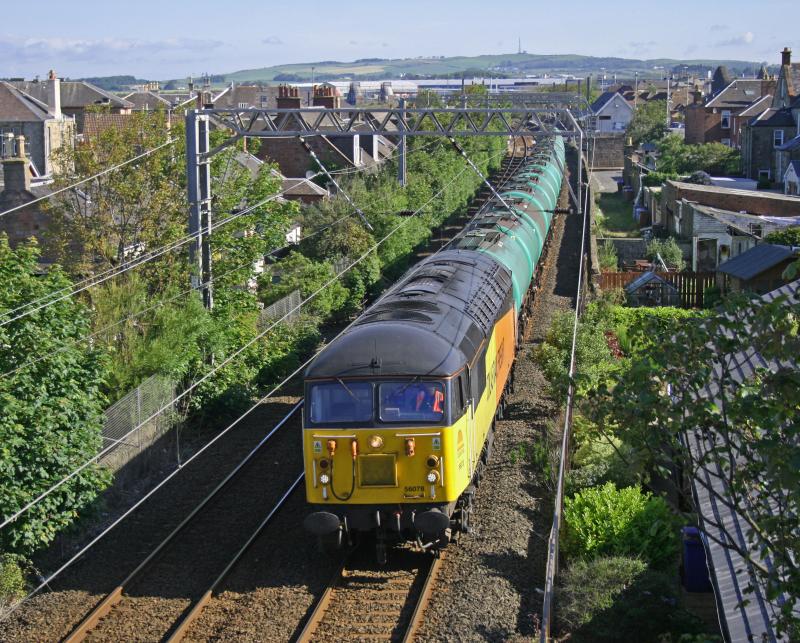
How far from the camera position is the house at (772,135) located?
184 ft

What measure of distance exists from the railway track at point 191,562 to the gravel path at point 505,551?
2.76m

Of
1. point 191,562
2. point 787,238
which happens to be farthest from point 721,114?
point 191,562

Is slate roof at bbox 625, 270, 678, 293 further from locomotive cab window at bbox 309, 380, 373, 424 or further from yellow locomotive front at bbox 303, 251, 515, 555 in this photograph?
locomotive cab window at bbox 309, 380, 373, 424

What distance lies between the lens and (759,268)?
92.7 ft

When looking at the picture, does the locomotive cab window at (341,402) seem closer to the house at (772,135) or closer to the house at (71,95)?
the house at (772,135)

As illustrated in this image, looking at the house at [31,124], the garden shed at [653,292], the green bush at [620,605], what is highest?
the house at [31,124]

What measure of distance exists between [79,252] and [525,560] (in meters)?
16.2

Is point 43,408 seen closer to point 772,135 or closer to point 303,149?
point 303,149

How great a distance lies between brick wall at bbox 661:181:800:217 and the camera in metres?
41.4

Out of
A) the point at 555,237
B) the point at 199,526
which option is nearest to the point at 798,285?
the point at 199,526

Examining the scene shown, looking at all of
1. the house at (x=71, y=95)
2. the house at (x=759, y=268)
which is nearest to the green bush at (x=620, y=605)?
the house at (x=759, y=268)

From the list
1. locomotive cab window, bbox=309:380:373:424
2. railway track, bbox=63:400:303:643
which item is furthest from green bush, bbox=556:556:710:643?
railway track, bbox=63:400:303:643

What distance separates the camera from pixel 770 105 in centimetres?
6738

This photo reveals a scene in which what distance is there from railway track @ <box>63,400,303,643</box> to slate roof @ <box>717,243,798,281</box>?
51.5ft
